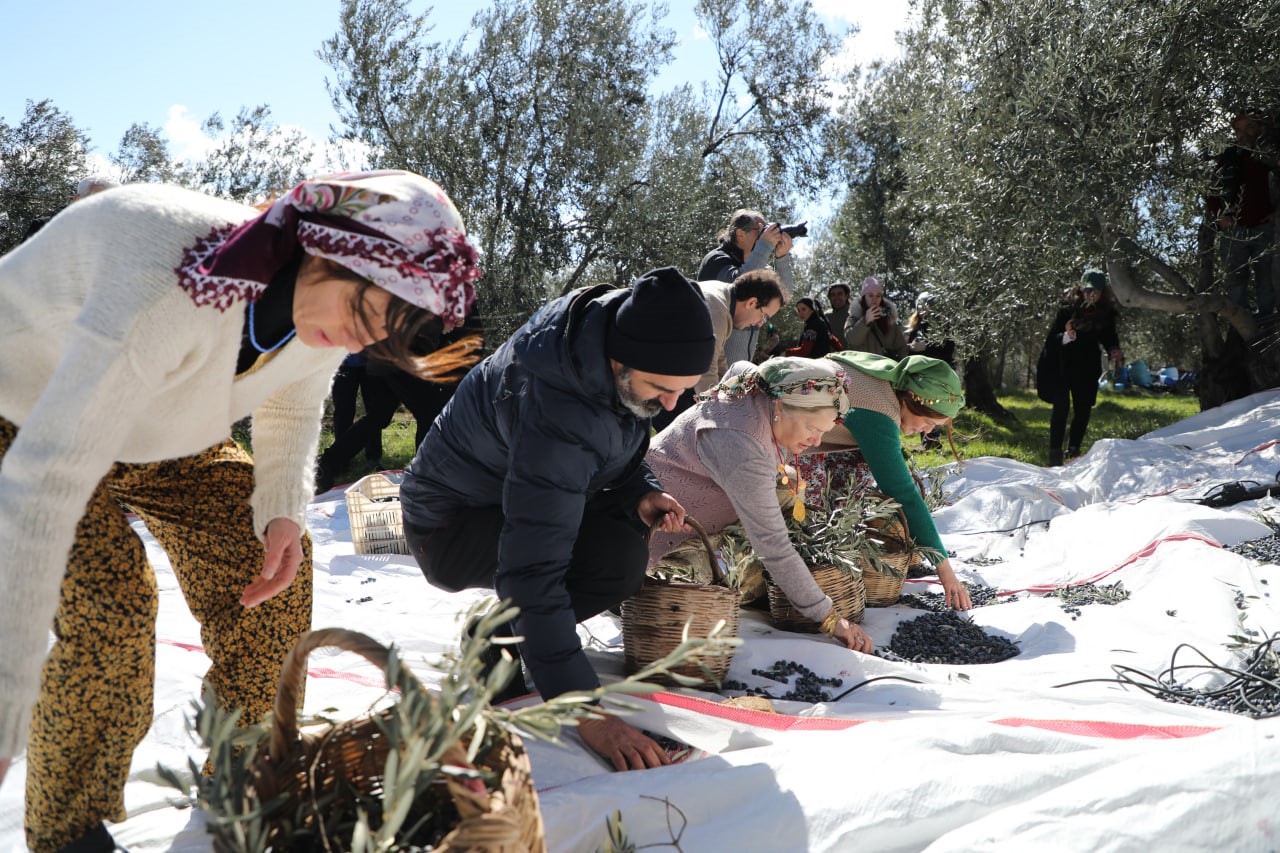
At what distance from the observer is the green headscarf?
11.2 feet

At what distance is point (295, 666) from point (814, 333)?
7.83 m

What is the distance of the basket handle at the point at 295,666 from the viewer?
1.22 metres

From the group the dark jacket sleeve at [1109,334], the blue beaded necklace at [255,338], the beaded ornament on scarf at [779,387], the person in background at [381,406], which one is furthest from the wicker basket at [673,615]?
the dark jacket sleeve at [1109,334]

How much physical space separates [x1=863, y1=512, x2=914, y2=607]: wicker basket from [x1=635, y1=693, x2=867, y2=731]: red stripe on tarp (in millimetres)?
1430

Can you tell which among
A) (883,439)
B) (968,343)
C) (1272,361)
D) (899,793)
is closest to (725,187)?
(968,343)

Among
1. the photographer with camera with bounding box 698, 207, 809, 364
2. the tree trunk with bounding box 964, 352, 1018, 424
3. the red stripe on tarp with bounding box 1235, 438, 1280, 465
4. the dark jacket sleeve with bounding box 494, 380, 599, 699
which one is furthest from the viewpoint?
the tree trunk with bounding box 964, 352, 1018, 424

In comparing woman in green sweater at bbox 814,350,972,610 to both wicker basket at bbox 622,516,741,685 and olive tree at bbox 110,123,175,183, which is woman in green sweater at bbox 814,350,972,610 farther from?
olive tree at bbox 110,123,175,183

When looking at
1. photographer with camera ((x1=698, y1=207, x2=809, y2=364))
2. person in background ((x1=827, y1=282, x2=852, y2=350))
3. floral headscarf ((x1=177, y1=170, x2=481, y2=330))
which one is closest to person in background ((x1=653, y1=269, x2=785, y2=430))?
photographer with camera ((x1=698, y1=207, x2=809, y2=364))

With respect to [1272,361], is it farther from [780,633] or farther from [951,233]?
[780,633]

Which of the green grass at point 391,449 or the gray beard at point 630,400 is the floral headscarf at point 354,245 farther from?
the green grass at point 391,449

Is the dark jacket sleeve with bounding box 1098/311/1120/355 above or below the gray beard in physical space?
above

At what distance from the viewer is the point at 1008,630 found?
10.6 feet

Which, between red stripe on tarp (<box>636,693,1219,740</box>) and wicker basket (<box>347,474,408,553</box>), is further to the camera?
wicker basket (<box>347,474,408,553</box>)

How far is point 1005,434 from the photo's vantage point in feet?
32.3
